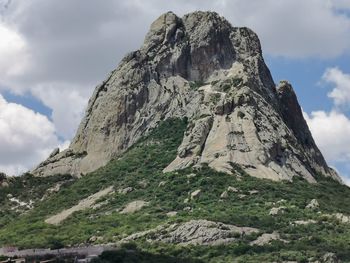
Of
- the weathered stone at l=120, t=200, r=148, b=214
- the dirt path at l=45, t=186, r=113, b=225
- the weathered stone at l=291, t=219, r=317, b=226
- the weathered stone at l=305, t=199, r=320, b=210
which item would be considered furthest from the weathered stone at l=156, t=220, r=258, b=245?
the dirt path at l=45, t=186, r=113, b=225

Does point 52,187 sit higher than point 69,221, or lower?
higher

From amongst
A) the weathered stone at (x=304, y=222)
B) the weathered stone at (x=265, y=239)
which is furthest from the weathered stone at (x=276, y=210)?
the weathered stone at (x=265, y=239)

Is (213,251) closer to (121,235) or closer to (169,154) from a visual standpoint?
(121,235)

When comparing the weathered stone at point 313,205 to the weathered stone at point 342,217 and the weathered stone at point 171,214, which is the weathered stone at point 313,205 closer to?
the weathered stone at point 342,217

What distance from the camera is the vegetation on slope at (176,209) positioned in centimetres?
11875

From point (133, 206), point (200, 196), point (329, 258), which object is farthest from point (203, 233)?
point (133, 206)

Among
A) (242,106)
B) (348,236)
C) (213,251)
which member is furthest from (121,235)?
(242,106)

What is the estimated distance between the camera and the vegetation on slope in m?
119

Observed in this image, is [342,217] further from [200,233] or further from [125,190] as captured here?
[125,190]

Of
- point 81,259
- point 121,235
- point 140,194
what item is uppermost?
point 140,194

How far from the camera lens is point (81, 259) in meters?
106

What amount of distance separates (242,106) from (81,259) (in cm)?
8339

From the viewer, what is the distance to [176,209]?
151500 millimetres

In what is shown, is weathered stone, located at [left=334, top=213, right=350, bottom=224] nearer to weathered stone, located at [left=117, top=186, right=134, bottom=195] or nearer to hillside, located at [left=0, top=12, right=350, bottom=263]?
hillside, located at [left=0, top=12, right=350, bottom=263]
